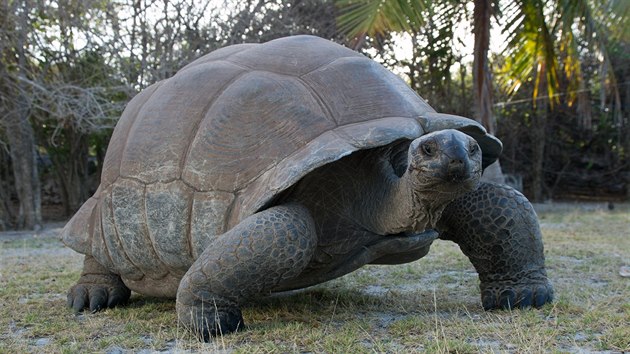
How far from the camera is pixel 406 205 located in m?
2.68

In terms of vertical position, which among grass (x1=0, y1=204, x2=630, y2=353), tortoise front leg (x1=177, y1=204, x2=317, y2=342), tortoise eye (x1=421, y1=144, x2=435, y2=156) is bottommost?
grass (x1=0, y1=204, x2=630, y2=353)

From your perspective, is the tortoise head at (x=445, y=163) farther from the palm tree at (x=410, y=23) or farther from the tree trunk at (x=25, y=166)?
the tree trunk at (x=25, y=166)

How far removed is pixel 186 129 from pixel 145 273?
31.1 inches

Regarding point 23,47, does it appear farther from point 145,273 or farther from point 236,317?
point 236,317

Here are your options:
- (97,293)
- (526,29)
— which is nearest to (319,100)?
(97,293)

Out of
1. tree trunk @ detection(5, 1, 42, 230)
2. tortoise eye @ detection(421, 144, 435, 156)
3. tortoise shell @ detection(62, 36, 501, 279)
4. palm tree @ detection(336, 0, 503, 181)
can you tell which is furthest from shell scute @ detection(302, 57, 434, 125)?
tree trunk @ detection(5, 1, 42, 230)

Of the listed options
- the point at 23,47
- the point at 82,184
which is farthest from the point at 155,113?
the point at 82,184

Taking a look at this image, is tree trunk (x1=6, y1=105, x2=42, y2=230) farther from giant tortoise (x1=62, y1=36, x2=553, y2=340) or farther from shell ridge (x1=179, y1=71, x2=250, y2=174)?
shell ridge (x1=179, y1=71, x2=250, y2=174)

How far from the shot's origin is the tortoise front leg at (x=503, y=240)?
310 cm

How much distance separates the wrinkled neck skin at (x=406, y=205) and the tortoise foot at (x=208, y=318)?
0.69 meters

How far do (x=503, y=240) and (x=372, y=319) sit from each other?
689 mm

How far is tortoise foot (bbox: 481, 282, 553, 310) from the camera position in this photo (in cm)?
315

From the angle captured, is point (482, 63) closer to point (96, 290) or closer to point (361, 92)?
point (361, 92)

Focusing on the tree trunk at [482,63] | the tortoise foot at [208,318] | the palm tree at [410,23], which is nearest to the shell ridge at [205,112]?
the tortoise foot at [208,318]
